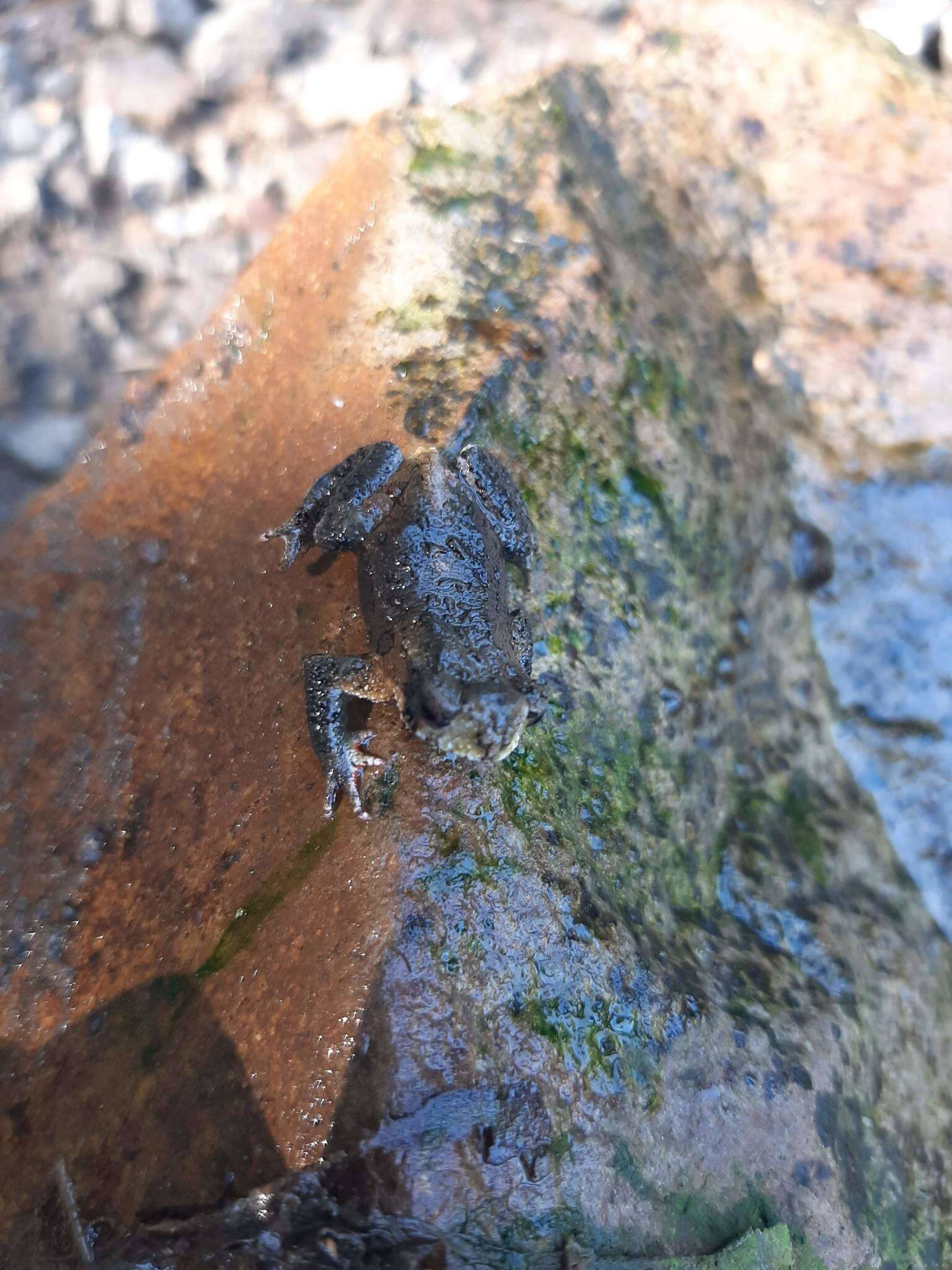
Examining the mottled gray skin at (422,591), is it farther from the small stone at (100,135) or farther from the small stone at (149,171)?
the small stone at (100,135)

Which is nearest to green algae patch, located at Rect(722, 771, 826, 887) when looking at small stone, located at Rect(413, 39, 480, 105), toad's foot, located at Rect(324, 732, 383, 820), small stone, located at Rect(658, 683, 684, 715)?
small stone, located at Rect(658, 683, 684, 715)

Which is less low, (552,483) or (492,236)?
(492,236)

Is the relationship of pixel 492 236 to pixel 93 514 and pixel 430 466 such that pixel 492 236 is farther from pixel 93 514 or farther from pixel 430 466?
pixel 93 514

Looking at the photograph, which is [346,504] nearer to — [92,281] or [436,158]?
[436,158]

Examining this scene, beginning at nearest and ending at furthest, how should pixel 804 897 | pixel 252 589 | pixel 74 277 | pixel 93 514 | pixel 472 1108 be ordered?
pixel 472 1108 < pixel 252 589 < pixel 804 897 < pixel 93 514 < pixel 74 277

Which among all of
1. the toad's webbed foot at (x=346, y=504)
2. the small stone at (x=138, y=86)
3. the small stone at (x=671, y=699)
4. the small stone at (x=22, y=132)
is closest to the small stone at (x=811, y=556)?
the small stone at (x=671, y=699)

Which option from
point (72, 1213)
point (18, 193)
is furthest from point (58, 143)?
point (72, 1213)

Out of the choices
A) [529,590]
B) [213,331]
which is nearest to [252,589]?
[529,590]

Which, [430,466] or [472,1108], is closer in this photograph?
[472,1108]
